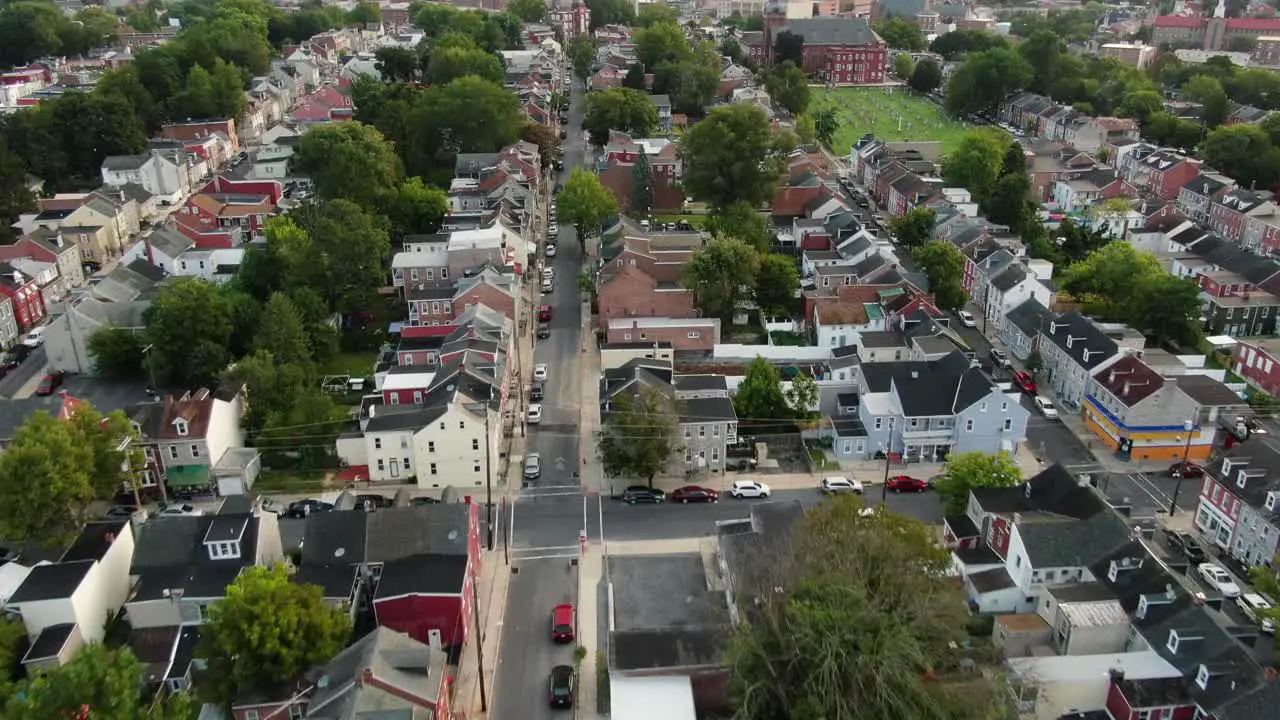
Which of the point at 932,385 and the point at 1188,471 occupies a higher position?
the point at 932,385

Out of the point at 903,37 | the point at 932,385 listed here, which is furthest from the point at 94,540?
the point at 903,37

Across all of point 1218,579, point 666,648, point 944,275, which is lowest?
point 1218,579

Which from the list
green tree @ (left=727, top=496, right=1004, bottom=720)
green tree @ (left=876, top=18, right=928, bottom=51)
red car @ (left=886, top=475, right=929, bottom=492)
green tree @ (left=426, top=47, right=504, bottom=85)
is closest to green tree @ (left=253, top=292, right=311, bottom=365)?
red car @ (left=886, top=475, right=929, bottom=492)

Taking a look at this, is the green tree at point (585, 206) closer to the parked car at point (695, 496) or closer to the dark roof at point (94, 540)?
the parked car at point (695, 496)

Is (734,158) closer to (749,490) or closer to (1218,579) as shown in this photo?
(749,490)

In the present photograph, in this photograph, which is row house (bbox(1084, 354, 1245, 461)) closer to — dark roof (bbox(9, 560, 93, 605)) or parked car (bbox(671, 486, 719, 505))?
parked car (bbox(671, 486, 719, 505))

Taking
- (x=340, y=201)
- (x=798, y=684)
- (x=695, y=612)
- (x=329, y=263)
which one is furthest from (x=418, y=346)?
(x=798, y=684)
